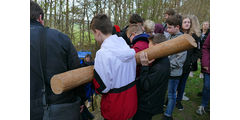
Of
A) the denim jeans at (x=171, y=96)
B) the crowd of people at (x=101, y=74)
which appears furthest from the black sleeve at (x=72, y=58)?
the denim jeans at (x=171, y=96)

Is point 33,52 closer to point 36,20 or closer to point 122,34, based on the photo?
point 36,20

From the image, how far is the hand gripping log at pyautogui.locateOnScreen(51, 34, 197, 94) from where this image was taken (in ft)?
4.67

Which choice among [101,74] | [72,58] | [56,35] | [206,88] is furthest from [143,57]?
[206,88]

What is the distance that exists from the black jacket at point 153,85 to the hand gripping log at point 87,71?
9.4 inches

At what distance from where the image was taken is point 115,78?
1611 millimetres

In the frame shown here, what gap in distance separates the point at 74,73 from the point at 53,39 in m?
0.41

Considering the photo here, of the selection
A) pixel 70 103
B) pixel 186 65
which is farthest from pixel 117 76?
pixel 186 65

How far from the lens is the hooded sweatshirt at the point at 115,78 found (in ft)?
5.07

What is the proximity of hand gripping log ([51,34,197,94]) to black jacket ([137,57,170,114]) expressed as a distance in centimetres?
24

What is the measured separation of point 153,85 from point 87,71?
881 millimetres

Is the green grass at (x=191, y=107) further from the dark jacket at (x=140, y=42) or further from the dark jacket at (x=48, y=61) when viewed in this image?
the dark jacket at (x=48, y=61)

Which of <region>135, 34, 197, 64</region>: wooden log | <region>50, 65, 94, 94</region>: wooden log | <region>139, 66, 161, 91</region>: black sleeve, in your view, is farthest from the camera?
<region>139, 66, 161, 91</region>: black sleeve

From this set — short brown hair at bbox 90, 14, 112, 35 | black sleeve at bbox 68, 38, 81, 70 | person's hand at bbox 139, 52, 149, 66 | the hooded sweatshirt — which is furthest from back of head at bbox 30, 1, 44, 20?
person's hand at bbox 139, 52, 149, 66

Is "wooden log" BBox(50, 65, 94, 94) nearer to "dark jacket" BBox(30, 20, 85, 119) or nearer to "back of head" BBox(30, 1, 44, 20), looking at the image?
"dark jacket" BBox(30, 20, 85, 119)
